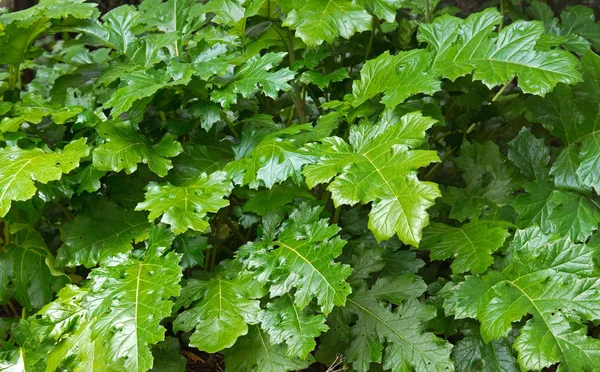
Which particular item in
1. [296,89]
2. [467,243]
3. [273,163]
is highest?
[273,163]

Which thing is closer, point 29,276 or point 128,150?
point 128,150

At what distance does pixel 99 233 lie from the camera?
220 cm

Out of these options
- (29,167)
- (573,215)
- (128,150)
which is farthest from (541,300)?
(29,167)

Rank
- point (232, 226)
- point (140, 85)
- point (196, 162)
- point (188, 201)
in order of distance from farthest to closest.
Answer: point (232, 226), point (196, 162), point (140, 85), point (188, 201)

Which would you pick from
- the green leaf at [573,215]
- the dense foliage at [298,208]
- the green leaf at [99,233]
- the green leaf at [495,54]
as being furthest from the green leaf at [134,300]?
the green leaf at [573,215]

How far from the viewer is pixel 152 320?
173 centimetres

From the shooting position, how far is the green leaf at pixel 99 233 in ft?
7.04

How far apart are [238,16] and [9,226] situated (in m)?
1.27

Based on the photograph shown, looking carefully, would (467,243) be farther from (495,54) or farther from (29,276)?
(29,276)

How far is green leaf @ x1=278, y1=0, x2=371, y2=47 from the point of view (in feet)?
6.90

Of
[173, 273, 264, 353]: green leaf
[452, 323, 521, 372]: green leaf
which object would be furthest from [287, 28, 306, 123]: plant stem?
[452, 323, 521, 372]: green leaf

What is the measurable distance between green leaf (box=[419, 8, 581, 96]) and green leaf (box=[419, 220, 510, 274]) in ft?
1.59

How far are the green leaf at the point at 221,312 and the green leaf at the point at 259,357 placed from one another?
11cm

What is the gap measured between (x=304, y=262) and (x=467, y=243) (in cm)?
58
